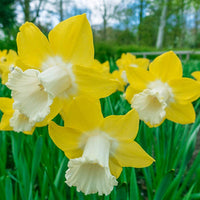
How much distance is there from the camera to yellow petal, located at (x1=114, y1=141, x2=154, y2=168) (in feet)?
1.61

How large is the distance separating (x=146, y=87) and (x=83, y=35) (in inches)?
20.9

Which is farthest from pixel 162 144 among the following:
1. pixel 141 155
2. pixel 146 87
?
pixel 141 155

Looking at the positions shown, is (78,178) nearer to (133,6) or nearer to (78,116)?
(78,116)

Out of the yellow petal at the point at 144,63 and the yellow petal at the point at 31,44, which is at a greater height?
the yellow petal at the point at 31,44

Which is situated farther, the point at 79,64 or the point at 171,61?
the point at 171,61

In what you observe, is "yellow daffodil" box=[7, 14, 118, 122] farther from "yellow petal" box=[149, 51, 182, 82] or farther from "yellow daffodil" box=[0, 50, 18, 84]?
"yellow daffodil" box=[0, 50, 18, 84]

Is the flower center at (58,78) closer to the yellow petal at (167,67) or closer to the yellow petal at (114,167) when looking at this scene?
the yellow petal at (114,167)

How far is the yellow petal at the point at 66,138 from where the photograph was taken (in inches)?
18.4

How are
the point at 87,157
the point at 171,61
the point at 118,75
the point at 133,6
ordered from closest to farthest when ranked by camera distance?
the point at 87,157 → the point at 171,61 → the point at 118,75 → the point at 133,6

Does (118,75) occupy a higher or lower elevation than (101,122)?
lower

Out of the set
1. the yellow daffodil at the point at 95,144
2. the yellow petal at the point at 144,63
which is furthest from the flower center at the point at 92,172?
the yellow petal at the point at 144,63

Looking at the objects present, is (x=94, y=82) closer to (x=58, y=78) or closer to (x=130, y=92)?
(x=58, y=78)

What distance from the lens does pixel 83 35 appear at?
1.51ft

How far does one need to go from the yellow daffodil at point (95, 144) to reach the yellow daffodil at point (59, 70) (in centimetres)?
4
